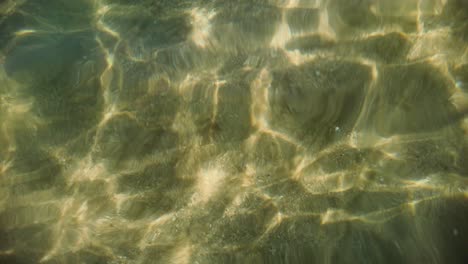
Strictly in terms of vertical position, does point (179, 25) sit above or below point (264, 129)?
above

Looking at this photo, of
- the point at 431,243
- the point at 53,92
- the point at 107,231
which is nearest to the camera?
the point at 431,243

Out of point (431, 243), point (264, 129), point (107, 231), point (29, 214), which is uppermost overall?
point (264, 129)

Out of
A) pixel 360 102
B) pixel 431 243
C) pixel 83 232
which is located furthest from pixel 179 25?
pixel 431 243

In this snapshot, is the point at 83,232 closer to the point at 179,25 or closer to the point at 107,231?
the point at 107,231

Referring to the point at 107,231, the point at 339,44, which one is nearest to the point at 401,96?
the point at 339,44

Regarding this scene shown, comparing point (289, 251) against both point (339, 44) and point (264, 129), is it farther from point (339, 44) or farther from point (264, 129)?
point (339, 44)

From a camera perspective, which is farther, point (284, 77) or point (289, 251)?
point (284, 77)

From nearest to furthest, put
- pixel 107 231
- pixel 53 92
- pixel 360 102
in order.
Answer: pixel 107 231 < pixel 360 102 < pixel 53 92
